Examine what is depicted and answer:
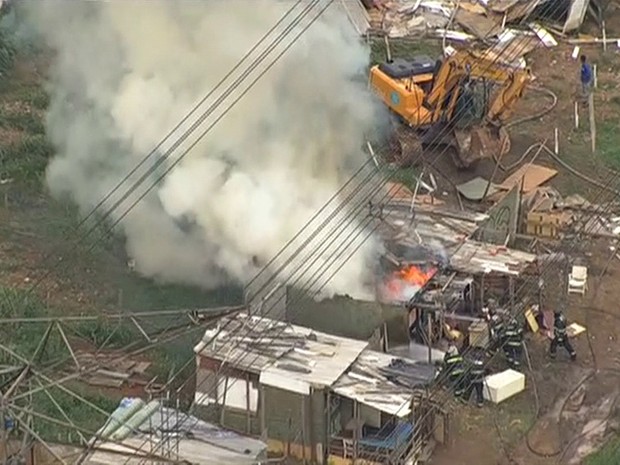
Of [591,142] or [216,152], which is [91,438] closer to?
[216,152]

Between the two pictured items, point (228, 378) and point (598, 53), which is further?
point (598, 53)

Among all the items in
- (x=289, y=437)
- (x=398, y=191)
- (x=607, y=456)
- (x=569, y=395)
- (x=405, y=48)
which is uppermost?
(x=405, y=48)

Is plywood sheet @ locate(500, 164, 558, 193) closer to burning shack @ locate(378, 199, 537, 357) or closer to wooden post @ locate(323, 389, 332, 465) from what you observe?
burning shack @ locate(378, 199, 537, 357)

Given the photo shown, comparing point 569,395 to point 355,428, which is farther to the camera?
point 569,395

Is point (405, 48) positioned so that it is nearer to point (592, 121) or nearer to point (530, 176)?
point (592, 121)

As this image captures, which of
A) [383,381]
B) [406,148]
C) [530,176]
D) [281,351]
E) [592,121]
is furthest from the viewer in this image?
[592,121]

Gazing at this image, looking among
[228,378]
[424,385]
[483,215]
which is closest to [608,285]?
[483,215]

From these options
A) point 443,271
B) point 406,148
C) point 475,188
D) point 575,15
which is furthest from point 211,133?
point 575,15

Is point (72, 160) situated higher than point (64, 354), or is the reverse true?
point (72, 160)
